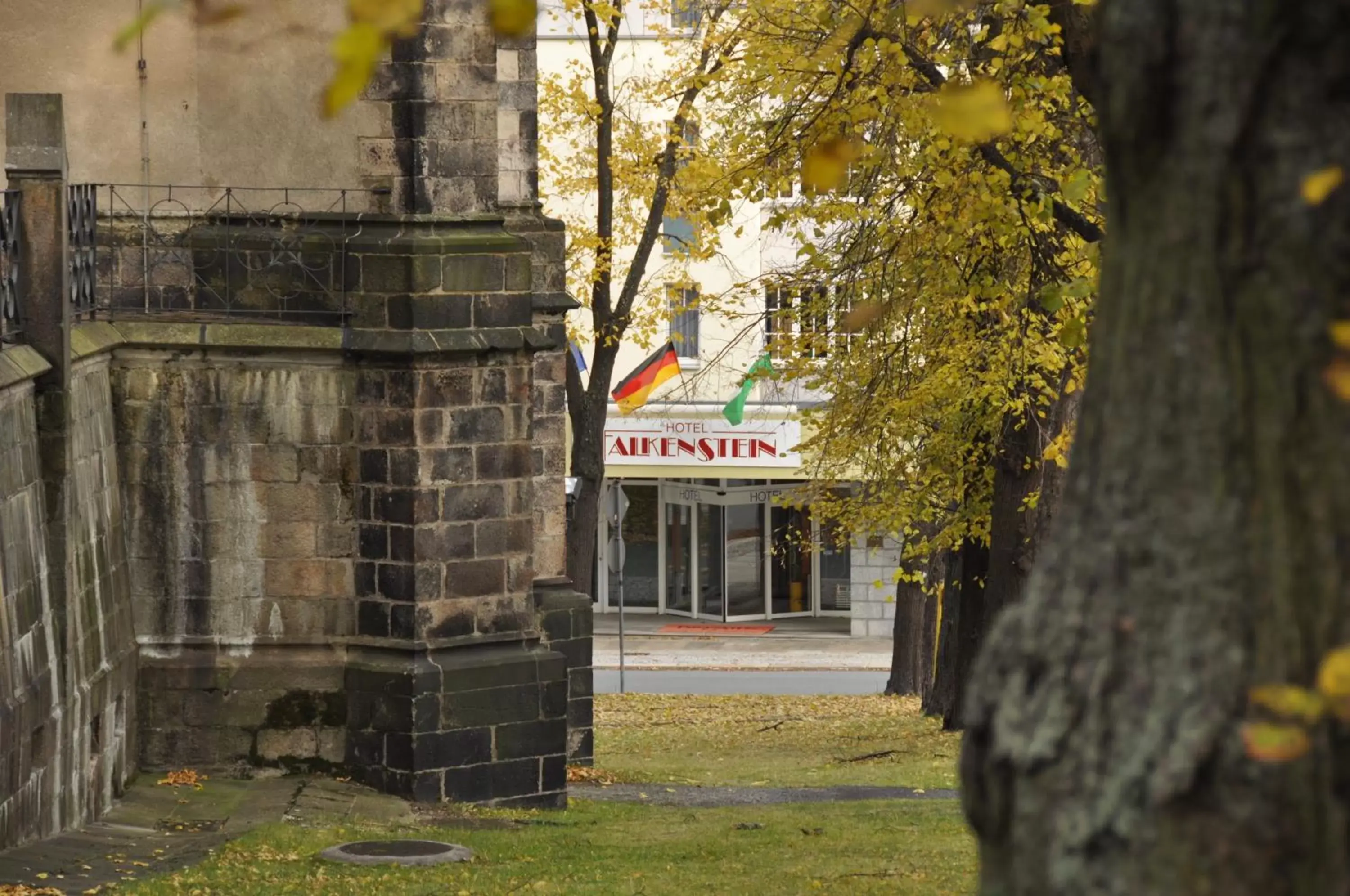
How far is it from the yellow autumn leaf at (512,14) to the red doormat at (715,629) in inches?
1406

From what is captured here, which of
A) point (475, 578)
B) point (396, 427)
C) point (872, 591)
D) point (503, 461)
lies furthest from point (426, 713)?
point (872, 591)

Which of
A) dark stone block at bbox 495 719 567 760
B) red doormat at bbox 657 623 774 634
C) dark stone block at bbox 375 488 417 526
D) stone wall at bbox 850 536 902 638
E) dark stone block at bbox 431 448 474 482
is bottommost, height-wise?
red doormat at bbox 657 623 774 634

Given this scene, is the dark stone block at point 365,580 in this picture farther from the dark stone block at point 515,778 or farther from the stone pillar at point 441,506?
the dark stone block at point 515,778

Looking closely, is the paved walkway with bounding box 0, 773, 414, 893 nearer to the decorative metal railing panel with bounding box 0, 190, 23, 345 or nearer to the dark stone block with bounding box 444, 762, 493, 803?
the dark stone block with bounding box 444, 762, 493, 803

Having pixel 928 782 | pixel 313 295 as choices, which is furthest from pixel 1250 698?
pixel 928 782

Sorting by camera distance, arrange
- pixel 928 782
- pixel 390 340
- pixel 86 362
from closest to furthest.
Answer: pixel 86 362 → pixel 390 340 → pixel 928 782

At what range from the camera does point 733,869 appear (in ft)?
37.8

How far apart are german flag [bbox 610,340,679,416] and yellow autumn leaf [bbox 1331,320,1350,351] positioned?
27.2 meters

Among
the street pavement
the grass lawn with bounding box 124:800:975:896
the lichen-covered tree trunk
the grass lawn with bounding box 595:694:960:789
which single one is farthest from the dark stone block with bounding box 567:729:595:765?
the lichen-covered tree trunk

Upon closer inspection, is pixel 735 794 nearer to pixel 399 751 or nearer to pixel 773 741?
pixel 399 751

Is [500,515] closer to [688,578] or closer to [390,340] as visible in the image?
[390,340]

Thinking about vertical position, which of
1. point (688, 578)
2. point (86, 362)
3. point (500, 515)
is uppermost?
point (86, 362)

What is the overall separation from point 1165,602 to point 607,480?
3592cm

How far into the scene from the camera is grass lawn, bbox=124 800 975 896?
10648 mm
